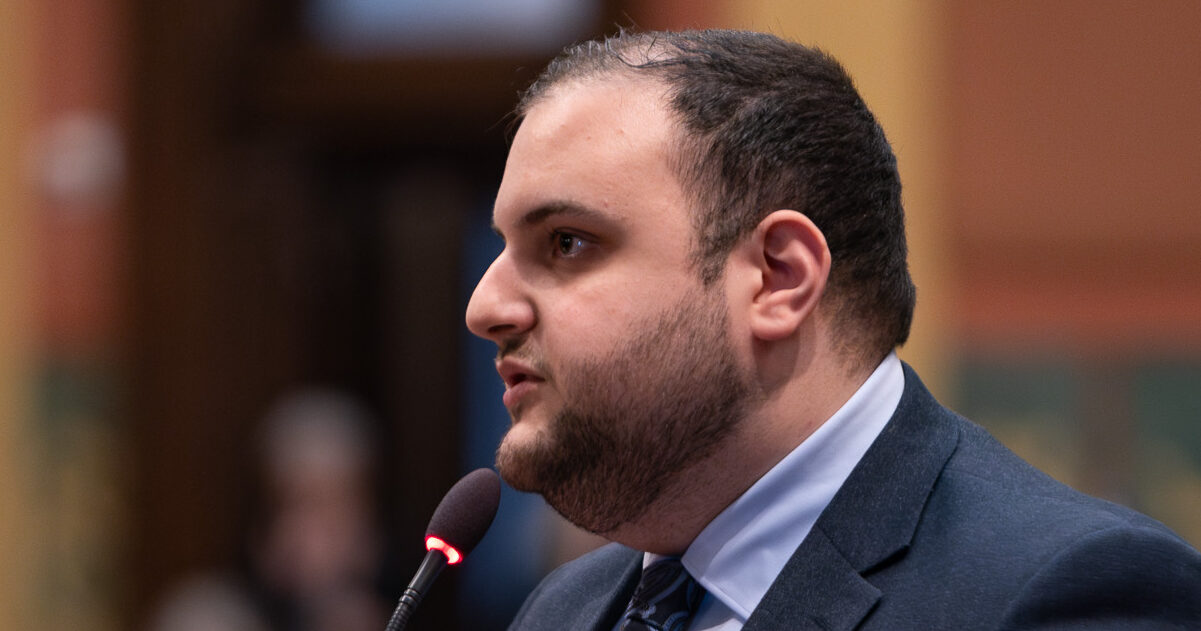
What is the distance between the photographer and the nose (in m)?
1.66

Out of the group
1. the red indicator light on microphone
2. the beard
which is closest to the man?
the beard

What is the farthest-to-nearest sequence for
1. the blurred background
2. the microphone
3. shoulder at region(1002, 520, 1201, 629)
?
the blurred background → the microphone → shoulder at region(1002, 520, 1201, 629)

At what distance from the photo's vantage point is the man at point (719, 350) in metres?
1.59

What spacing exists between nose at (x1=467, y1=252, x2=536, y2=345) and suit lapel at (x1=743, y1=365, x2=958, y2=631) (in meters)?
0.42

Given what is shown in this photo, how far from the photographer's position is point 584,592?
1931 millimetres

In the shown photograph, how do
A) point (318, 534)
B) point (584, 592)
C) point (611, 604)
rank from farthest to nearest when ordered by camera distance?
1. point (318, 534)
2. point (584, 592)
3. point (611, 604)

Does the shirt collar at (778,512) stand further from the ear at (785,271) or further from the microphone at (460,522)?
the microphone at (460,522)

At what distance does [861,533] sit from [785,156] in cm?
45

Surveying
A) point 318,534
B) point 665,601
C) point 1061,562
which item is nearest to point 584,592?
point 665,601

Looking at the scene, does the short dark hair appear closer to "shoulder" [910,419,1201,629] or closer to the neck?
the neck

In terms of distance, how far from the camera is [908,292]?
1.79 metres

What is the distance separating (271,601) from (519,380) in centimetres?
288

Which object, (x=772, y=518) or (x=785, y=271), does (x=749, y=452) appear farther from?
(x=785, y=271)

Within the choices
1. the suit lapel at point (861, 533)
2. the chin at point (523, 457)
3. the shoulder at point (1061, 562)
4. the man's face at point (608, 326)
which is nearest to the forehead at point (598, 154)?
the man's face at point (608, 326)
